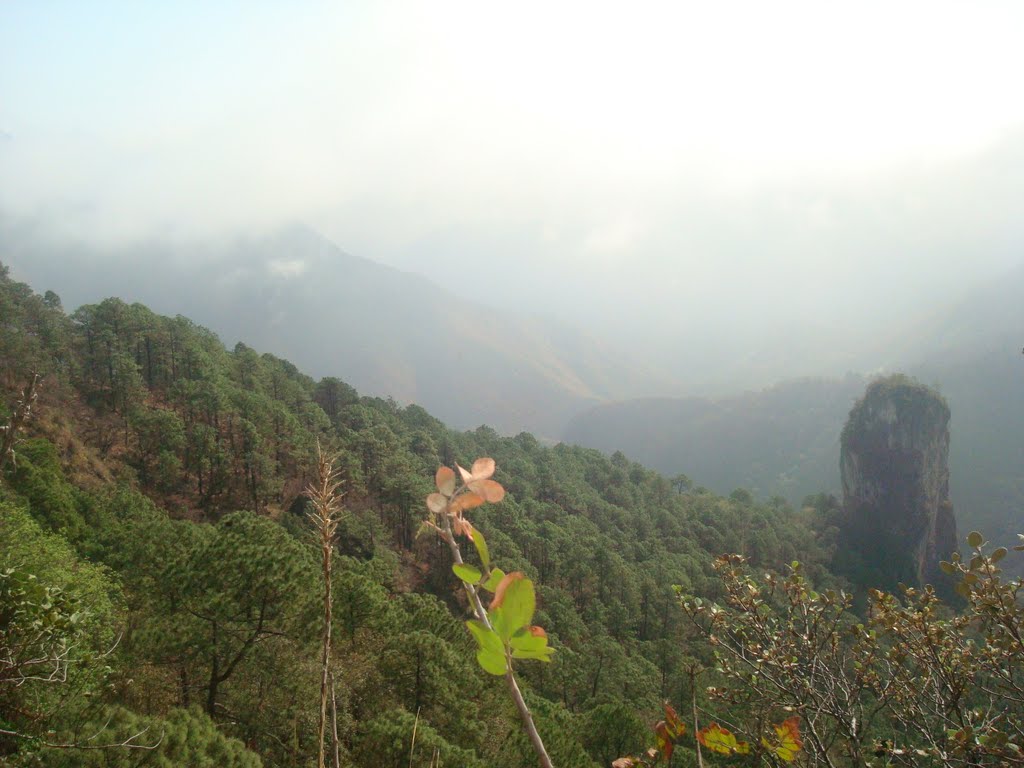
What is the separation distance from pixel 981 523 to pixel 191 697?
99.5 m

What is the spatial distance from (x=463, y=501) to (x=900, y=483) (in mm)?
83538

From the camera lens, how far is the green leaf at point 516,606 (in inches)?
28.7

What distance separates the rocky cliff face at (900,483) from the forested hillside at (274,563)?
42.4ft

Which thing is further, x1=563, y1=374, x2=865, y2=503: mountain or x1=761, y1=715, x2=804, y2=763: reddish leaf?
x1=563, y1=374, x2=865, y2=503: mountain

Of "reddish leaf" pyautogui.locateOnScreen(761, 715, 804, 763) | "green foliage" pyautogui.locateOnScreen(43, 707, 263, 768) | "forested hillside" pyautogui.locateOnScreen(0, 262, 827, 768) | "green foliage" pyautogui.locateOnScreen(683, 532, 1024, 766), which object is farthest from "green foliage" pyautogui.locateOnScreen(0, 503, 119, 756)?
"green foliage" pyautogui.locateOnScreen(683, 532, 1024, 766)

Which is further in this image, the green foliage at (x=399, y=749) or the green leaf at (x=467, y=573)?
the green foliage at (x=399, y=749)

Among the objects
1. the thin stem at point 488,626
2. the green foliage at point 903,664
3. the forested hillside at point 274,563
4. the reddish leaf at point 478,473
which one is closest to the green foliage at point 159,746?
the forested hillside at point 274,563

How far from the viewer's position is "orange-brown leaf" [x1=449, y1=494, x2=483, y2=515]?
0.86 metres

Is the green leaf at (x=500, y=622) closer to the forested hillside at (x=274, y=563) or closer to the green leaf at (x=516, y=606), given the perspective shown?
the green leaf at (x=516, y=606)

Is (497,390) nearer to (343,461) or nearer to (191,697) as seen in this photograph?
(343,461)

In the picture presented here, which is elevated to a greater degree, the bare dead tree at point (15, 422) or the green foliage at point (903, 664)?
the bare dead tree at point (15, 422)

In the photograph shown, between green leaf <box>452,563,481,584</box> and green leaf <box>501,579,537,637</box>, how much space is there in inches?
2.8

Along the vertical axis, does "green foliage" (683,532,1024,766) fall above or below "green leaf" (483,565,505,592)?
below

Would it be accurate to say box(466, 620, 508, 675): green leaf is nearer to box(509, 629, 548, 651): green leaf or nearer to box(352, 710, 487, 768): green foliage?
box(509, 629, 548, 651): green leaf
